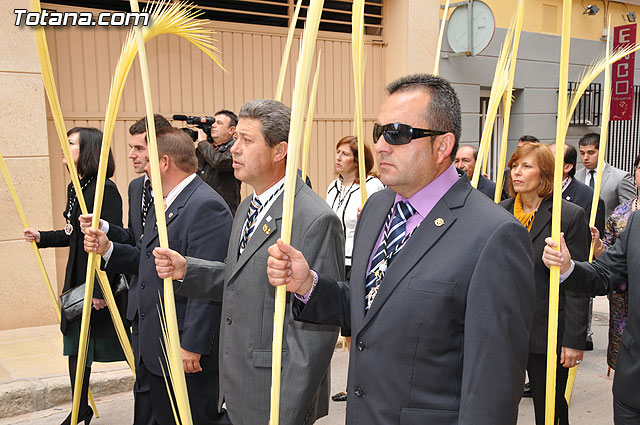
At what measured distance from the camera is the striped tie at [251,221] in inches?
91.7

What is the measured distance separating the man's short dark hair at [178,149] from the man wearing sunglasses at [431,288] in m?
1.26

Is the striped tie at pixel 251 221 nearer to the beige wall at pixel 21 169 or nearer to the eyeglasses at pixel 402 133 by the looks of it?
the eyeglasses at pixel 402 133

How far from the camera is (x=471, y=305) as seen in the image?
149 centimetres

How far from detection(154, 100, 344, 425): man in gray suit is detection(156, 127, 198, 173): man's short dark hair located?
58 centimetres

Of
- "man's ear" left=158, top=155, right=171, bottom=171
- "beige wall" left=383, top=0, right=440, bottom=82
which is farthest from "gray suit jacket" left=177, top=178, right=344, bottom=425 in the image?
"beige wall" left=383, top=0, right=440, bottom=82

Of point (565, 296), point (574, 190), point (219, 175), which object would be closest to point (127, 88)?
point (219, 175)

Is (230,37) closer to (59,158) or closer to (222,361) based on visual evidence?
(59,158)

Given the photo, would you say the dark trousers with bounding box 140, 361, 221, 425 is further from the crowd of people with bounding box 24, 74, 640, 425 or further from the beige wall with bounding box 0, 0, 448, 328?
the beige wall with bounding box 0, 0, 448, 328

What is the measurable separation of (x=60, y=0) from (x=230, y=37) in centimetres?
170

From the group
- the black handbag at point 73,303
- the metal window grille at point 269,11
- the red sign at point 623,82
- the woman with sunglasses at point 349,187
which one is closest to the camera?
the black handbag at point 73,303

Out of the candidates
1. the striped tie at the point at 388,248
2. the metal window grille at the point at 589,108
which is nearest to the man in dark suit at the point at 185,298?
the striped tie at the point at 388,248

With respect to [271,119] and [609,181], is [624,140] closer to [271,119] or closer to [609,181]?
[609,181]

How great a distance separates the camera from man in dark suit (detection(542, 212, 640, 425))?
2365 millimetres

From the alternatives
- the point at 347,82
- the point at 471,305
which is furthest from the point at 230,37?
the point at 471,305
